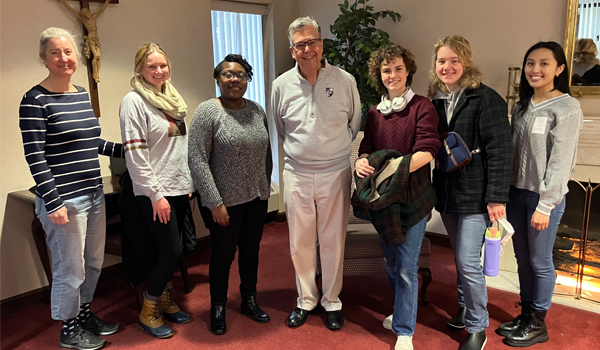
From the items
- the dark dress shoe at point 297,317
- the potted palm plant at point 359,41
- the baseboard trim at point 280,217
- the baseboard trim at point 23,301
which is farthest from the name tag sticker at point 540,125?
the baseboard trim at point 23,301

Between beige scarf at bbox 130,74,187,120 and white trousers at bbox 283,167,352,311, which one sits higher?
beige scarf at bbox 130,74,187,120

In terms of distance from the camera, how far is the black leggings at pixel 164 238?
2.24m

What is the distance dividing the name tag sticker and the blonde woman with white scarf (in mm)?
1630

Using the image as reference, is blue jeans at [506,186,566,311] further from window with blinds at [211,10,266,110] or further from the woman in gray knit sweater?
window with blinds at [211,10,266,110]

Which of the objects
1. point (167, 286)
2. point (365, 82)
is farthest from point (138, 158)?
point (365, 82)

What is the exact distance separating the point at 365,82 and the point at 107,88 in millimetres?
1891

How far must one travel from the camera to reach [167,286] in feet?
8.53

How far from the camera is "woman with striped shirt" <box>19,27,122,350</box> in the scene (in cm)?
197

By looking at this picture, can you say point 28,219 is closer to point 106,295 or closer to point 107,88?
point 106,295

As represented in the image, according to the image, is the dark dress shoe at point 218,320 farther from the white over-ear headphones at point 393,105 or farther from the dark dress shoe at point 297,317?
the white over-ear headphones at point 393,105

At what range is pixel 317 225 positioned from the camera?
2.38m

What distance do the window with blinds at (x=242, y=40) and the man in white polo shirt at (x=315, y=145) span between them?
166 cm

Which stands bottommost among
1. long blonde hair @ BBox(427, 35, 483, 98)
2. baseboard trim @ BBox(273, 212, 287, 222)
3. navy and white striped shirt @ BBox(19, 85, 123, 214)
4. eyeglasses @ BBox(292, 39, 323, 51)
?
baseboard trim @ BBox(273, 212, 287, 222)

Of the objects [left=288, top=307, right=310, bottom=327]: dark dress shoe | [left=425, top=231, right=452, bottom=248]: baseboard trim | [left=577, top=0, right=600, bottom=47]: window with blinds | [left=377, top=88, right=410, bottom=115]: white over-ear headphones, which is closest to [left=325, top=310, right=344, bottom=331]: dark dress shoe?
[left=288, top=307, right=310, bottom=327]: dark dress shoe
